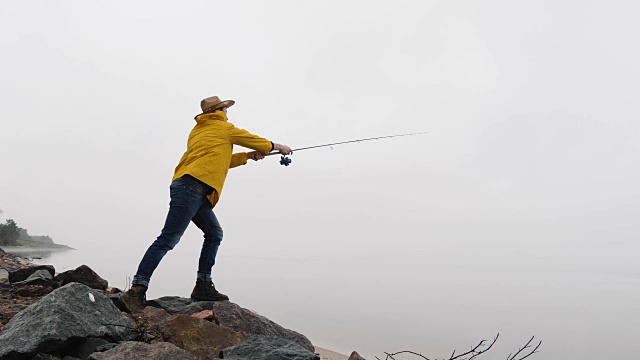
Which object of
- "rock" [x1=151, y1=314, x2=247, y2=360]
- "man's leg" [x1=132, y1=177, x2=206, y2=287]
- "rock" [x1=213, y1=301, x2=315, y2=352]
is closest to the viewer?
"rock" [x1=151, y1=314, x2=247, y2=360]

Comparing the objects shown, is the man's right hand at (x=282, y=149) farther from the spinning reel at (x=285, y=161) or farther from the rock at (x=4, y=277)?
the rock at (x=4, y=277)

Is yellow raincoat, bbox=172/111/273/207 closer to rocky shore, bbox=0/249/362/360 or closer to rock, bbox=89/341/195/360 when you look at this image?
rocky shore, bbox=0/249/362/360

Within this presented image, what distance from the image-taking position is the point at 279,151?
481cm

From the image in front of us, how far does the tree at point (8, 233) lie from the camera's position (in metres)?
25.9

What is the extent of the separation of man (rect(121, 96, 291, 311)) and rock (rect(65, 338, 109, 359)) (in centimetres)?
103

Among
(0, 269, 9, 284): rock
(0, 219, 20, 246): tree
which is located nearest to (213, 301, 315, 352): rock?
(0, 269, 9, 284): rock

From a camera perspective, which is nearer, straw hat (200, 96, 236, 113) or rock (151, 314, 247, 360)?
rock (151, 314, 247, 360)

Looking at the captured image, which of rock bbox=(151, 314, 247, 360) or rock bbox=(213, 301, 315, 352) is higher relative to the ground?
rock bbox=(213, 301, 315, 352)

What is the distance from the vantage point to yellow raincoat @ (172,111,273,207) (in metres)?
4.12

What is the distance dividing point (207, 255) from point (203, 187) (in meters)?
0.78

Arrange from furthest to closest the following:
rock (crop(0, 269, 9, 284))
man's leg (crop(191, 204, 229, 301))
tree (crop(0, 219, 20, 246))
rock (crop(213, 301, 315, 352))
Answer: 1. tree (crop(0, 219, 20, 246))
2. rock (crop(0, 269, 9, 284))
3. man's leg (crop(191, 204, 229, 301))
4. rock (crop(213, 301, 315, 352))

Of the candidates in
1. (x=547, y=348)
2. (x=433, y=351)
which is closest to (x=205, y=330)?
(x=433, y=351)

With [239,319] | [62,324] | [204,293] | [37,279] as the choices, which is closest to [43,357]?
[62,324]

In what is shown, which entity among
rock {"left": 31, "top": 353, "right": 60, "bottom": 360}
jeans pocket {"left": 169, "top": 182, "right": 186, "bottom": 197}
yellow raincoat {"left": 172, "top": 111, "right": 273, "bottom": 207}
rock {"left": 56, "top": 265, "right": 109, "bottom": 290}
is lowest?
rock {"left": 31, "top": 353, "right": 60, "bottom": 360}
